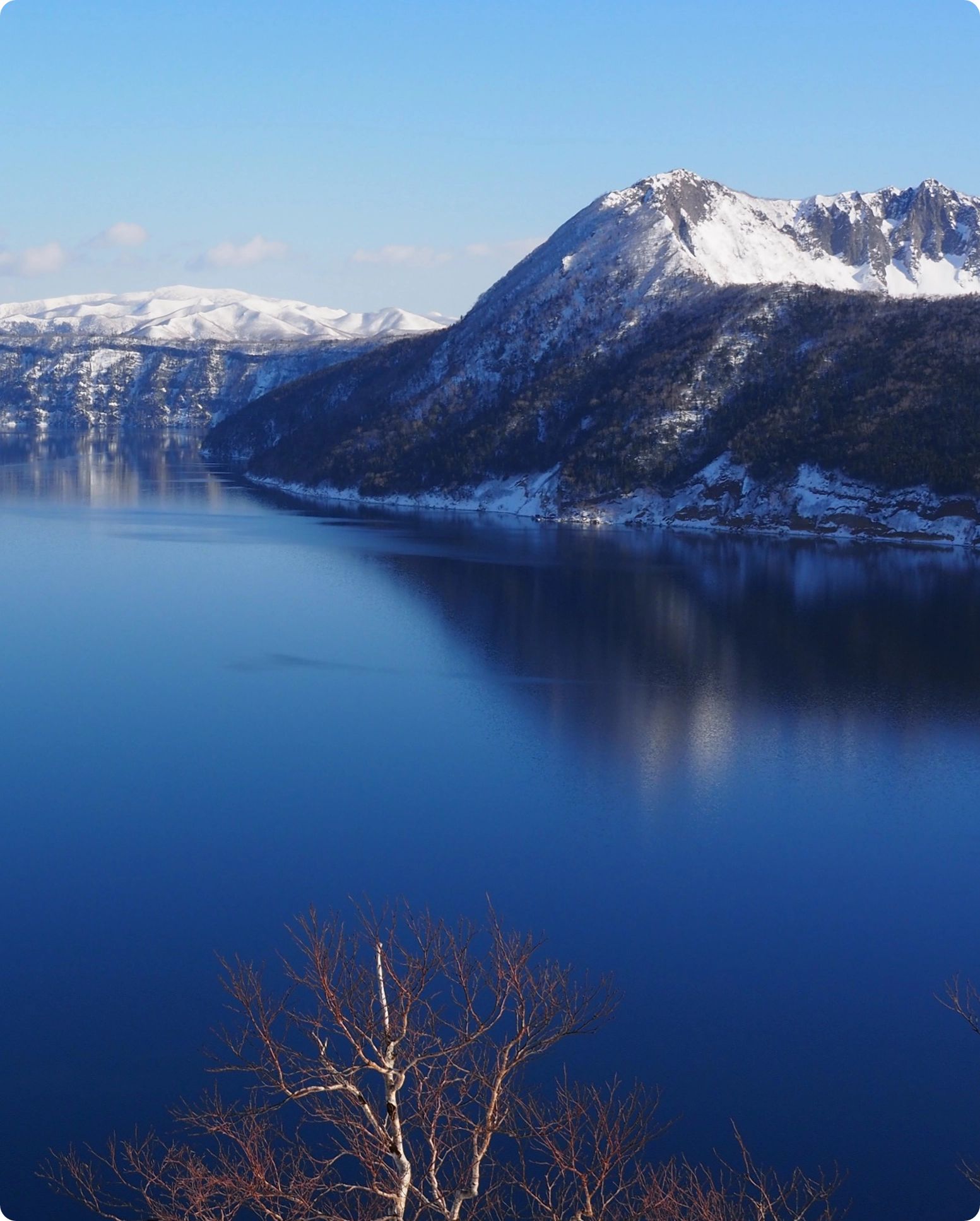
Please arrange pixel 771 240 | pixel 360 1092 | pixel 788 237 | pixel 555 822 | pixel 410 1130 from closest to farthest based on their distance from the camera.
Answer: pixel 360 1092
pixel 410 1130
pixel 555 822
pixel 771 240
pixel 788 237

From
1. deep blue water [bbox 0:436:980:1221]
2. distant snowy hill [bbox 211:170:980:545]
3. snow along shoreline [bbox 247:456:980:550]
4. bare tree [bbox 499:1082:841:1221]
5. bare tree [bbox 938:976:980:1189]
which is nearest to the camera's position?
bare tree [bbox 499:1082:841:1221]

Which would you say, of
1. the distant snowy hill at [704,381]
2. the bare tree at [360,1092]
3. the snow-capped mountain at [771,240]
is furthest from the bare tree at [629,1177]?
the snow-capped mountain at [771,240]

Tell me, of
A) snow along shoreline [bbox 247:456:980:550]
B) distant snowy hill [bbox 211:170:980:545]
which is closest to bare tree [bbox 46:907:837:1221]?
snow along shoreline [bbox 247:456:980:550]

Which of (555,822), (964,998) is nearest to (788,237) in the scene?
(555,822)

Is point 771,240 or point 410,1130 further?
point 771,240

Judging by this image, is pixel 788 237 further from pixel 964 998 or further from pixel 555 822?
pixel 964 998

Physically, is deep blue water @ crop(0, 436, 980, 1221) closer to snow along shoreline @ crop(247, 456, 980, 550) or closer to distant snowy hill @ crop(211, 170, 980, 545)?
snow along shoreline @ crop(247, 456, 980, 550)

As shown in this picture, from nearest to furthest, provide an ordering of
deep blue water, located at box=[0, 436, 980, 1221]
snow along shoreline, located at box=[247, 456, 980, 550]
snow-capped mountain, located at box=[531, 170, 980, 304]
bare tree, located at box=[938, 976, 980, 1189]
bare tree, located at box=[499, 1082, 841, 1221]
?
bare tree, located at box=[499, 1082, 841, 1221]
deep blue water, located at box=[0, 436, 980, 1221]
bare tree, located at box=[938, 976, 980, 1189]
snow along shoreline, located at box=[247, 456, 980, 550]
snow-capped mountain, located at box=[531, 170, 980, 304]
